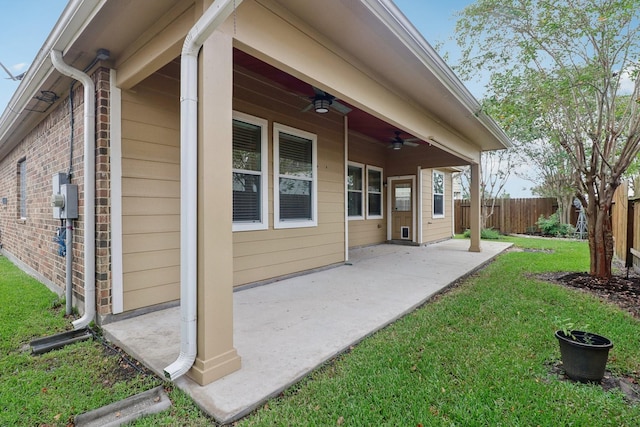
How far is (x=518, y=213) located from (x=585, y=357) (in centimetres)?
1369

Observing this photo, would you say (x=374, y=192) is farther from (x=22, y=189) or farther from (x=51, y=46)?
(x=22, y=189)

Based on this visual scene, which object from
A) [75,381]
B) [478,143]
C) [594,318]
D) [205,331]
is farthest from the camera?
[478,143]

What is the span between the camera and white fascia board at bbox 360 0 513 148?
284 cm

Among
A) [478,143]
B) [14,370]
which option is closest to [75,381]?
[14,370]

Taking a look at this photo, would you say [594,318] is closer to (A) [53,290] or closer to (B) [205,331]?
(B) [205,331]

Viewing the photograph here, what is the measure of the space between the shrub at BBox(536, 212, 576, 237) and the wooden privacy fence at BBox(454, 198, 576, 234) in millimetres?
437

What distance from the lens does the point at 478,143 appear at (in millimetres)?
8070

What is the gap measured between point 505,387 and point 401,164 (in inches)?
309

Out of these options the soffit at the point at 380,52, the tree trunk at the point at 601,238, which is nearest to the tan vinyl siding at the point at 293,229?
the soffit at the point at 380,52

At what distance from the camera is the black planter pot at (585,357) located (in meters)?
2.17

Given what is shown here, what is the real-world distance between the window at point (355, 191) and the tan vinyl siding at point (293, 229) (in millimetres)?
1955

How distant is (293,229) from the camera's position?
200 inches

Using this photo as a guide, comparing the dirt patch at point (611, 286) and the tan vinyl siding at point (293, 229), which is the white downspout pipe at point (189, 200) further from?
the dirt patch at point (611, 286)

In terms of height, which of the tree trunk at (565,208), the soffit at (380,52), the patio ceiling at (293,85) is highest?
the patio ceiling at (293,85)
